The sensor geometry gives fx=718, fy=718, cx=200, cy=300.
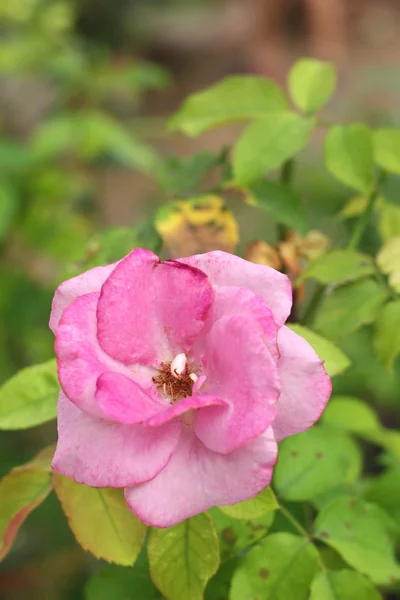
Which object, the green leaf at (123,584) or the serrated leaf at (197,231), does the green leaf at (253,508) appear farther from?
the serrated leaf at (197,231)

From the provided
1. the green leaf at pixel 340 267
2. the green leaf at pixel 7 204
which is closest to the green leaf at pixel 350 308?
the green leaf at pixel 340 267

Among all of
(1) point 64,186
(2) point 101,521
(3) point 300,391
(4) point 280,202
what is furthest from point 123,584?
(1) point 64,186

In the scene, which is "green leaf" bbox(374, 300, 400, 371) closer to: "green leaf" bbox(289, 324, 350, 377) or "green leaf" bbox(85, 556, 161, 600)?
"green leaf" bbox(289, 324, 350, 377)

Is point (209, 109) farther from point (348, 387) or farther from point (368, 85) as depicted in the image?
point (368, 85)

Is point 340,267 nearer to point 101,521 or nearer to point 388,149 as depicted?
point 388,149

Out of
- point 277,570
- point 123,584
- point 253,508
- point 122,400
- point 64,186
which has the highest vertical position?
point 122,400
